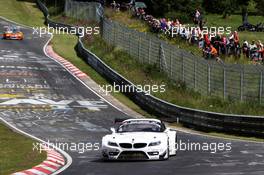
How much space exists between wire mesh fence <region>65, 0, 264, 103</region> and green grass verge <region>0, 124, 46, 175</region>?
1004cm

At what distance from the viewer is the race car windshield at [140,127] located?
62.7ft

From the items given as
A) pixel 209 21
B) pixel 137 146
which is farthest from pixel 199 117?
pixel 209 21

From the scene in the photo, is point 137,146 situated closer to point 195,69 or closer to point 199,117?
point 199,117

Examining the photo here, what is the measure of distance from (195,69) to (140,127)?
1452 centimetres

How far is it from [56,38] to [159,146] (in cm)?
4442

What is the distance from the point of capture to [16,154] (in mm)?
19594

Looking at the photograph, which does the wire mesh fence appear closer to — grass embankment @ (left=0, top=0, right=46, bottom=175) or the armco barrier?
the armco barrier

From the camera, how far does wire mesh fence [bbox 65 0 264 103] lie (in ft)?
94.0

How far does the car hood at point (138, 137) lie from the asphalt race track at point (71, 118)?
2.08ft

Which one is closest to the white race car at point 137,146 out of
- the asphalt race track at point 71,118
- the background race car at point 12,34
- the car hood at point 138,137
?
the car hood at point 138,137

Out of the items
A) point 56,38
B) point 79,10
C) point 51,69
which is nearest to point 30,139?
point 51,69

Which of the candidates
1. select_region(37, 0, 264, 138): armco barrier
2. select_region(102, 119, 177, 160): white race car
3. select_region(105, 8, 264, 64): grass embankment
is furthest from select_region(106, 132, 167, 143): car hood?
select_region(105, 8, 264, 64): grass embankment

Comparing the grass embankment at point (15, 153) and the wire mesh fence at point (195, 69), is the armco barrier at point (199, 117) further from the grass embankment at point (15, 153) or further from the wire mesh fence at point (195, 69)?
the grass embankment at point (15, 153)

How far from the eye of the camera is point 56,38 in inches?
2409
